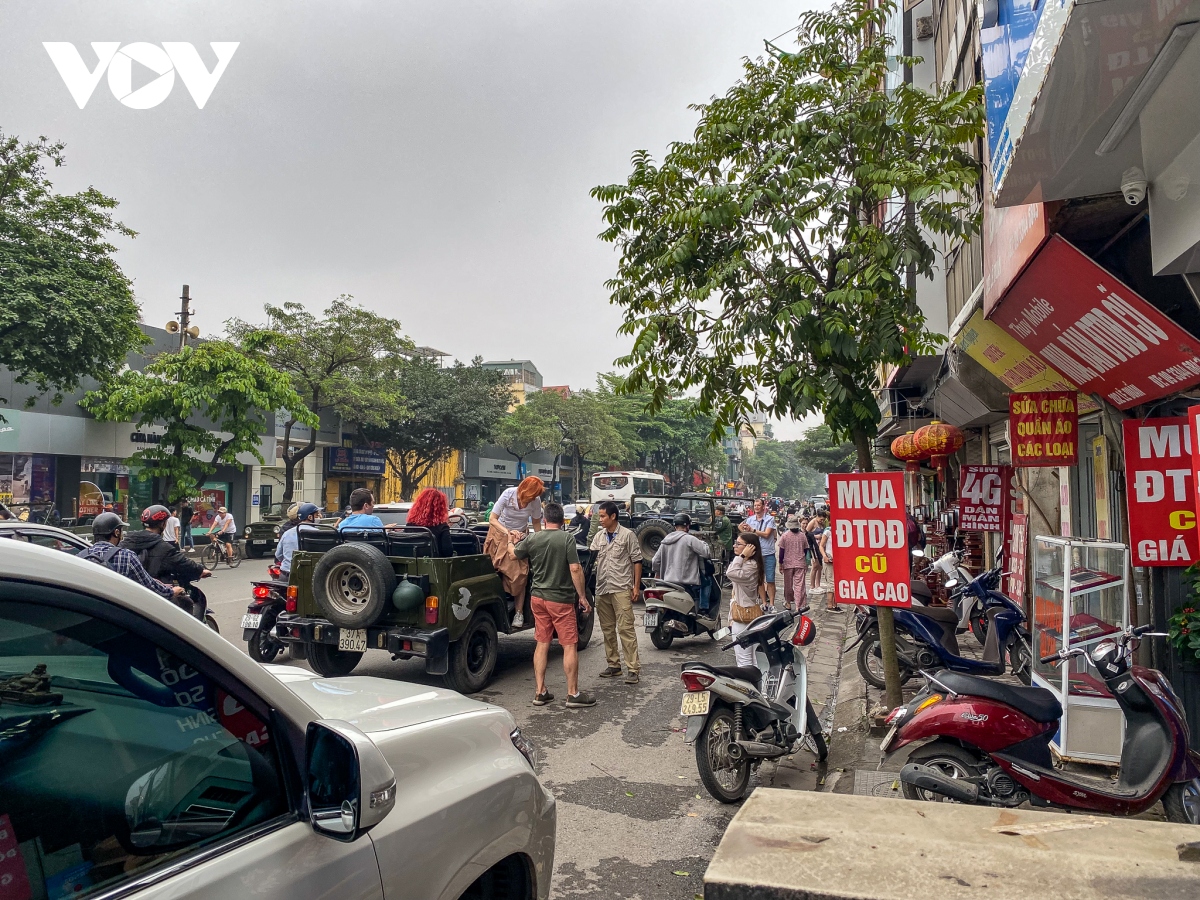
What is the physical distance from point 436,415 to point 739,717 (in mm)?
32221

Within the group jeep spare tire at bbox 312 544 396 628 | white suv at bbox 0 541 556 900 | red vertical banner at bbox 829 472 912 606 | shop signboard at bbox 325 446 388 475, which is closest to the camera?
white suv at bbox 0 541 556 900

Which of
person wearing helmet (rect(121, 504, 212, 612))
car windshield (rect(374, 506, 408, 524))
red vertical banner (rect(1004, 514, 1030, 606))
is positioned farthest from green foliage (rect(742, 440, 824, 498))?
person wearing helmet (rect(121, 504, 212, 612))

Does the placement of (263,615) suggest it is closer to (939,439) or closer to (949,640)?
(949,640)

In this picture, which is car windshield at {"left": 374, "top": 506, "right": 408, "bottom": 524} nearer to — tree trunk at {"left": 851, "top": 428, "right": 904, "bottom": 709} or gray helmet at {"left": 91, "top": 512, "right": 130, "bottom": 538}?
gray helmet at {"left": 91, "top": 512, "right": 130, "bottom": 538}

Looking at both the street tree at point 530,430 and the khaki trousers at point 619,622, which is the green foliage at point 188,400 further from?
the street tree at point 530,430

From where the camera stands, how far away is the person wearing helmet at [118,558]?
5.85 m

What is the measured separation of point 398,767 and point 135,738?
2.04 ft

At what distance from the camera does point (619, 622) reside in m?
8.05

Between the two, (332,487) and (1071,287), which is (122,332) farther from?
(1071,287)

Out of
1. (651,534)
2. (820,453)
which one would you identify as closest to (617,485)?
(651,534)

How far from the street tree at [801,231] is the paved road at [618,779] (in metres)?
1.98

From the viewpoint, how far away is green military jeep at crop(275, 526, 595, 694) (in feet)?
22.3

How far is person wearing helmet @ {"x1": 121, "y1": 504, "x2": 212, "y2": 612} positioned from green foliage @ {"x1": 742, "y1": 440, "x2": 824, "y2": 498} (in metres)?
101

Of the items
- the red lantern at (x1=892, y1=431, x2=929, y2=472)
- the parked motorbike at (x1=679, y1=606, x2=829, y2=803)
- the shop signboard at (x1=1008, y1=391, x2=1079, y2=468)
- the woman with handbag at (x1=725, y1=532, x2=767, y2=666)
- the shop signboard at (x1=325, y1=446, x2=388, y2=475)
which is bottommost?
the parked motorbike at (x1=679, y1=606, x2=829, y2=803)
